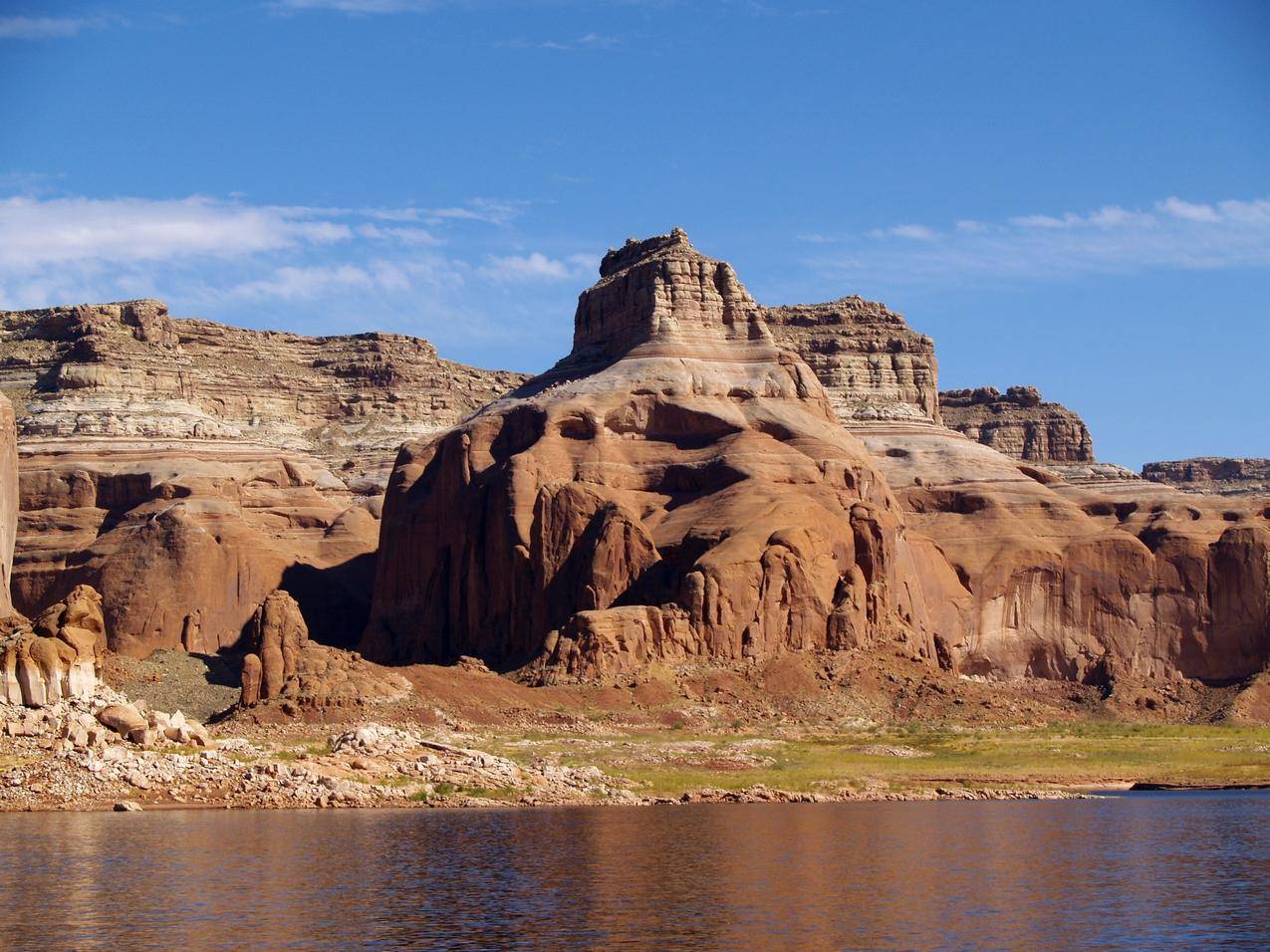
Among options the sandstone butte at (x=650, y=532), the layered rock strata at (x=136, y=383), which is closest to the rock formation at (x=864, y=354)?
the sandstone butte at (x=650, y=532)

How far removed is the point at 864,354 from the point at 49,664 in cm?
11194

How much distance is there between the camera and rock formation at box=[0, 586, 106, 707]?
218ft

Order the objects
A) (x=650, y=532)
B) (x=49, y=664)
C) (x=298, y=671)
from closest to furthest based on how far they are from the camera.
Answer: (x=49, y=664), (x=298, y=671), (x=650, y=532)

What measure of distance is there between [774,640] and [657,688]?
374 inches

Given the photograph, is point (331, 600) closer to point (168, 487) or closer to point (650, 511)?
point (168, 487)

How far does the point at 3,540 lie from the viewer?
9412 cm

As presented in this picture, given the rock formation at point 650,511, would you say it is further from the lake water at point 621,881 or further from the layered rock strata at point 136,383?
→ the lake water at point 621,881

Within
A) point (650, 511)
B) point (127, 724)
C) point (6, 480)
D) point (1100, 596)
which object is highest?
point (650, 511)

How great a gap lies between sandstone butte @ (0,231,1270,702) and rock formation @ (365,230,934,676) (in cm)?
19

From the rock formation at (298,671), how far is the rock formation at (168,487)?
11.6 meters

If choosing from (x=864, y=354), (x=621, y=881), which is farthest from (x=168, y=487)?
(x=621, y=881)

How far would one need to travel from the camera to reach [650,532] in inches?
4545

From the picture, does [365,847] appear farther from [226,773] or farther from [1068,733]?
[1068,733]

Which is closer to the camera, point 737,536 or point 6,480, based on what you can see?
point 6,480
